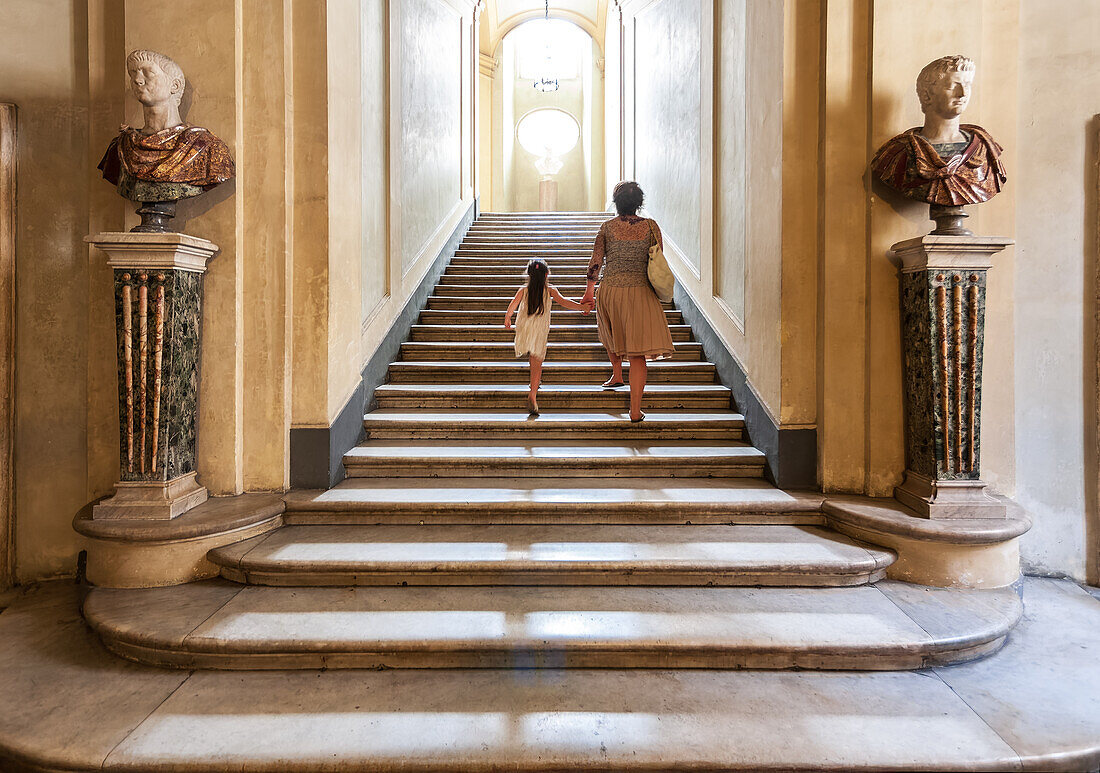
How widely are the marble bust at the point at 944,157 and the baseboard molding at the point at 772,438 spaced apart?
4.62 ft

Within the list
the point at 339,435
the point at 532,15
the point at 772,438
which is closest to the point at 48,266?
the point at 339,435

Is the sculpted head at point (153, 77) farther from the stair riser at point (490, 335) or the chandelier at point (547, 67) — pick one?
the chandelier at point (547, 67)

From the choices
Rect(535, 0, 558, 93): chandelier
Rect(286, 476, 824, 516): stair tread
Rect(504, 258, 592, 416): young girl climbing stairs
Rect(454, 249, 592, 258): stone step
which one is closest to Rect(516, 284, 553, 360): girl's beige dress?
Rect(504, 258, 592, 416): young girl climbing stairs

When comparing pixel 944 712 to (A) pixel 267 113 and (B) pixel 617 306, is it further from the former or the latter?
(A) pixel 267 113

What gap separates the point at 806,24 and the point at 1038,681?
3422 millimetres

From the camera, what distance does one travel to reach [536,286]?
4.35 meters

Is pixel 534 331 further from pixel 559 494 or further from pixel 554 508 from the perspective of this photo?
pixel 554 508

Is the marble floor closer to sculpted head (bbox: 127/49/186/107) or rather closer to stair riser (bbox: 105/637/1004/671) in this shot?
stair riser (bbox: 105/637/1004/671)

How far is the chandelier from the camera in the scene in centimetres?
1371

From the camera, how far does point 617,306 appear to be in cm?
417

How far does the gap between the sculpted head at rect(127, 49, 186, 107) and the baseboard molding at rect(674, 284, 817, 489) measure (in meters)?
3.70

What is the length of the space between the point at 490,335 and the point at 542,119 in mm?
11921

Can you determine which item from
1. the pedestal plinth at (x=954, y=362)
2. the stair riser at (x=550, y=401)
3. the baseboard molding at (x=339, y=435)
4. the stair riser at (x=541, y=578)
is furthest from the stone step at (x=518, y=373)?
the stair riser at (x=541, y=578)

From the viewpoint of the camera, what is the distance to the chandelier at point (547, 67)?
13711 millimetres
